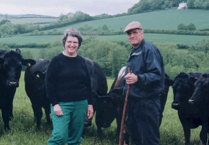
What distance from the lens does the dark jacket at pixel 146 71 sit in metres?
3.19

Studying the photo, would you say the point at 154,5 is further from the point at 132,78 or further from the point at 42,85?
the point at 132,78

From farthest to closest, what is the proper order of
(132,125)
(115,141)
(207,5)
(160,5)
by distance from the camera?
(160,5), (207,5), (115,141), (132,125)

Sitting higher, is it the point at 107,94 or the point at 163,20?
Answer: the point at 163,20

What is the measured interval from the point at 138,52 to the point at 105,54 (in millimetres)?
37752

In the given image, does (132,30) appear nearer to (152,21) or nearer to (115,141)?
(115,141)

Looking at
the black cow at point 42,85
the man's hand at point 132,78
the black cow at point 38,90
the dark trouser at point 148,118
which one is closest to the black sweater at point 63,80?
the man's hand at point 132,78

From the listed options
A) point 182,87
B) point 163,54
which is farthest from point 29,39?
point 182,87

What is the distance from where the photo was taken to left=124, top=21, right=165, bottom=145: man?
10.5 ft

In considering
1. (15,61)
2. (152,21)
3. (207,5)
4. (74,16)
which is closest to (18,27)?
(74,16)

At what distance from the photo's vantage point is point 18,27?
172 ft

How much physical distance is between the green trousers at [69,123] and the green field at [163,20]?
4759cm

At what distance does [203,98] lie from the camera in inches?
193

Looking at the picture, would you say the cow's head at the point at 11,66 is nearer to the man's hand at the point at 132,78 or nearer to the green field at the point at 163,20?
the man's hand at the point at 132,78

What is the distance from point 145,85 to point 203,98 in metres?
2.30
